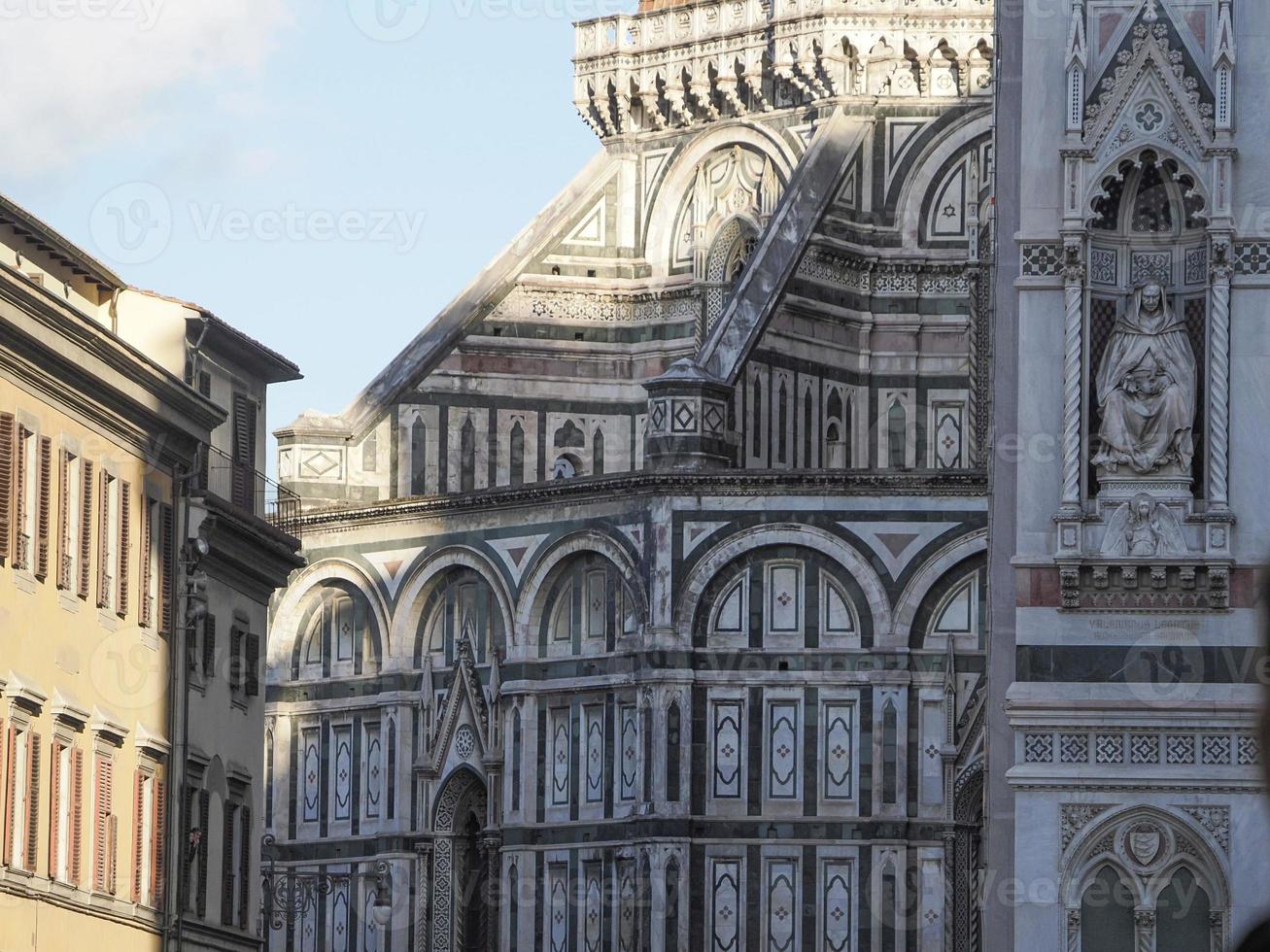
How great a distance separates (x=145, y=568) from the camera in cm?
4847

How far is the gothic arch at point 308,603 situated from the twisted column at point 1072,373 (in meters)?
29.3

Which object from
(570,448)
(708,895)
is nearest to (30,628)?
(708,895)

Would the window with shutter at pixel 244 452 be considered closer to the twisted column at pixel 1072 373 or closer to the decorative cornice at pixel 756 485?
the decorative cornice at pixel 756 485

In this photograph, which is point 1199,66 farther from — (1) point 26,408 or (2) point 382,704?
(2) point 382,704

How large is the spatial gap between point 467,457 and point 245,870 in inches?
679

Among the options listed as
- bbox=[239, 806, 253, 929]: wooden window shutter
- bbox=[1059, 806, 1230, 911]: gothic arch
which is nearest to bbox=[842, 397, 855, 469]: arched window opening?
bbox=[239, 806, 253, 929]: wooden window shutter

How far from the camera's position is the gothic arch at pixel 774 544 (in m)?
62.8

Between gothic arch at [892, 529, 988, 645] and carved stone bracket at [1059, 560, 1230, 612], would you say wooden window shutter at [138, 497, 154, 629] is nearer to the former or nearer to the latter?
carved stone bracket at [1059, 560, 1230, 612]

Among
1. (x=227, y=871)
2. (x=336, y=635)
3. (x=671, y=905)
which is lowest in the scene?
(x=227, y=871)

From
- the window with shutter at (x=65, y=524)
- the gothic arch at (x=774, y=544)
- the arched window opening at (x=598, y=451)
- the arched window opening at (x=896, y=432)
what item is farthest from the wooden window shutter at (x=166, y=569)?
the arched window opening at (x=598, y=451)

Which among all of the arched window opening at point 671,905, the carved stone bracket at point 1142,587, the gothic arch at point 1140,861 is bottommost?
the gothic arch at point 1140,861

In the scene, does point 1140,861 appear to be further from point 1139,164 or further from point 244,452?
point 244,452

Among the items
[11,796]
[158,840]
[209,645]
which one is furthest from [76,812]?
[209,645]

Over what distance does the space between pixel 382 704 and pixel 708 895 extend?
Result: 23.8 ft
